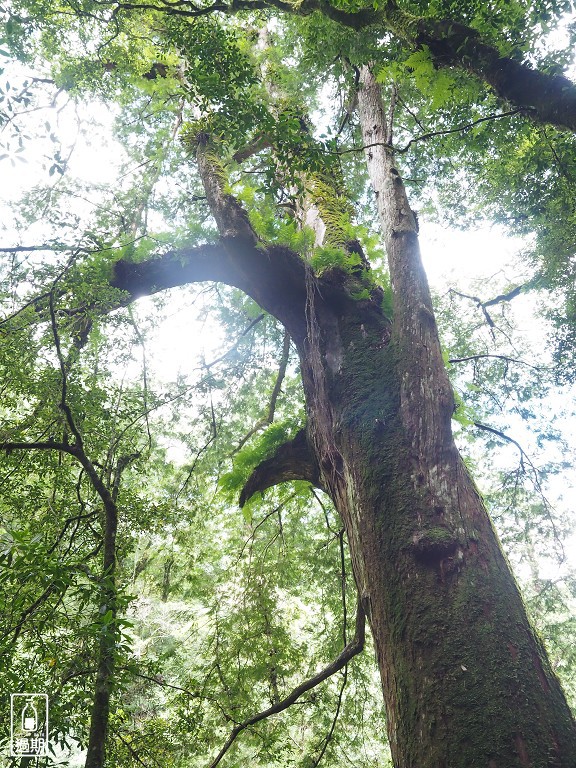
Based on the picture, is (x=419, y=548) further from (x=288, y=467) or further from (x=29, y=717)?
(x=29, y=717)

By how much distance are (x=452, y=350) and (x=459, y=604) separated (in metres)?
5.95

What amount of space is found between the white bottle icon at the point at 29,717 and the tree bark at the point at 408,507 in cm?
205

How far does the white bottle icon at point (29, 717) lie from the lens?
9.21 feet

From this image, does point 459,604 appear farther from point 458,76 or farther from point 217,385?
point 217,385

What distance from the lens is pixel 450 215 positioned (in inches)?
308

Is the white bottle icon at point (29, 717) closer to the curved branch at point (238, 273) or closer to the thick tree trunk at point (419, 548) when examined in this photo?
the thick tree trunk at point (419, 548)

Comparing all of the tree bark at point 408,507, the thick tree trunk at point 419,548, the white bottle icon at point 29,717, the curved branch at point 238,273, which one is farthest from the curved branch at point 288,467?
the white bottle icon at point 29,717

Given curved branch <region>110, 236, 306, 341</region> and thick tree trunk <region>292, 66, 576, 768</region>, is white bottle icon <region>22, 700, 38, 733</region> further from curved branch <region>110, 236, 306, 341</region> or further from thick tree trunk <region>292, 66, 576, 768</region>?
curved branch <region>110, 236, 306, 341</region>

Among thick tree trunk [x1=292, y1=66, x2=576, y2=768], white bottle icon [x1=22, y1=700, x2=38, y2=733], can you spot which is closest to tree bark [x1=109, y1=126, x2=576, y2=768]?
thick tree trunk [x1=292, y1=66, x2=576, y2=768]

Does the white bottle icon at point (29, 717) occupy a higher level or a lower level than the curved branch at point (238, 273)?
lower

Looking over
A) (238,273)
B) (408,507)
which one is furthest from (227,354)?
(408,507)

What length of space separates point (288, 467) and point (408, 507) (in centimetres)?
172

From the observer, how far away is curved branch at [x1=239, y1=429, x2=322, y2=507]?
4090mm

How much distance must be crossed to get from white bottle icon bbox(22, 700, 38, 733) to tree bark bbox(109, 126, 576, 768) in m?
2.05
